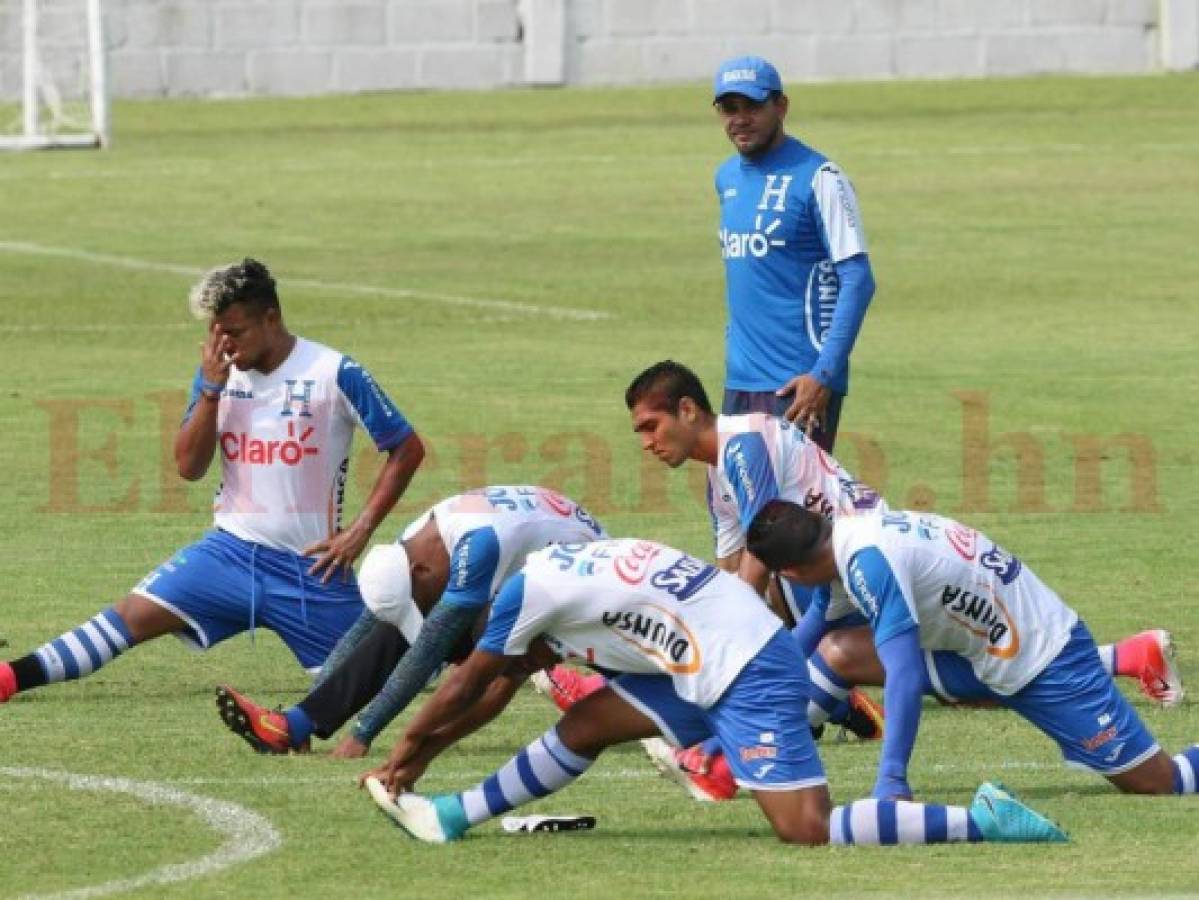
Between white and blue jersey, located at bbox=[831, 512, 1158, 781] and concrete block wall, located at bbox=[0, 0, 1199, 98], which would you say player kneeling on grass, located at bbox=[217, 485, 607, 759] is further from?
concrete block wall, located at bbox=[0, 0, 1199, 98]

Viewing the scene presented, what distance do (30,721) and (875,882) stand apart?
4.17 meters

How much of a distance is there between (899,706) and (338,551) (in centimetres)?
326

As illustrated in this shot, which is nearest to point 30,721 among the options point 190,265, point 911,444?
point 911,444

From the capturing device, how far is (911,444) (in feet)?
66.7

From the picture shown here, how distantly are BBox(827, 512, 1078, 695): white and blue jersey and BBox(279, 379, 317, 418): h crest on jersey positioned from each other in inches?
117

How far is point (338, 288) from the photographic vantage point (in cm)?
2838

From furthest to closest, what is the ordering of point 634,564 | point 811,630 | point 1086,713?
point 811,630 < point 1086,713 < point 634,564

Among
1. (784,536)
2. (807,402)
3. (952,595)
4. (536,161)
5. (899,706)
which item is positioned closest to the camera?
(899,706)

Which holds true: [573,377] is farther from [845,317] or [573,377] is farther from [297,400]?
[297,400]

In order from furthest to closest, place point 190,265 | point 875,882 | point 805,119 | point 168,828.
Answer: point 805,119 < point 190,265 < point 168,828 < point 875,882

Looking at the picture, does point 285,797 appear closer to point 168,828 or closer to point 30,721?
point 168,828

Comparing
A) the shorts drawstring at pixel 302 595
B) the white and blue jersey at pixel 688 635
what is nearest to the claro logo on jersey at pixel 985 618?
the white and blue jersey at pixel 688 635

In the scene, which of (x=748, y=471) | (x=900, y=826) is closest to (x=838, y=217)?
(x=748, y=471)

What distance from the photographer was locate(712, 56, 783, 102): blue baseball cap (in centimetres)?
1311
